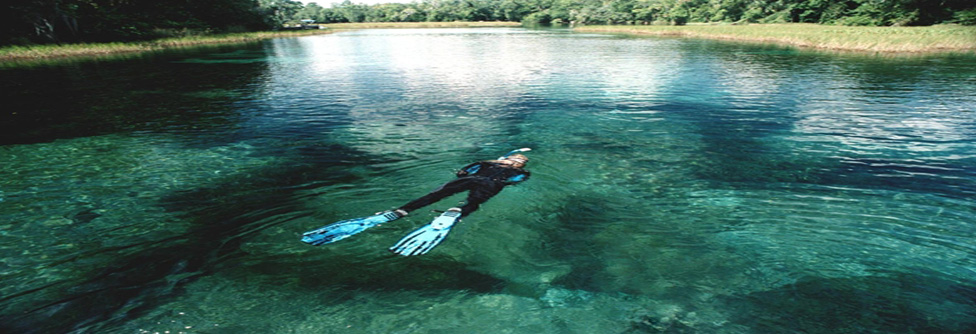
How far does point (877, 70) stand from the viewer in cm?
3186

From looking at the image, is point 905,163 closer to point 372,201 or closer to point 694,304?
point 694,304

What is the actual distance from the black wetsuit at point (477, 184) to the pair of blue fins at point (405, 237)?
0.43 m

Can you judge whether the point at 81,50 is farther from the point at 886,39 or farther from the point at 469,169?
the point at 886,39

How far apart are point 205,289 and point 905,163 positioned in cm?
1668

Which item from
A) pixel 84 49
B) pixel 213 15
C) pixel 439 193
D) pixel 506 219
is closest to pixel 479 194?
pixel 439 193

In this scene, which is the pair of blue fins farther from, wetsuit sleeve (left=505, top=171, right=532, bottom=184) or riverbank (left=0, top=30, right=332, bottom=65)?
riverbank (left=0, top=30, right=332, bottom=65)

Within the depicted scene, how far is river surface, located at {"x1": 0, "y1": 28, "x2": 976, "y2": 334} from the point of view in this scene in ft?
20.8

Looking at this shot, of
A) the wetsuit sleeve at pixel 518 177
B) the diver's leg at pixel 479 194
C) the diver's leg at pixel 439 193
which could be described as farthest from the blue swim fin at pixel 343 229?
the wetsuit sleeve at pixel 518 177

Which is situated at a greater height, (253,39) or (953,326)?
(253,39)

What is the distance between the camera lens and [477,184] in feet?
34.0

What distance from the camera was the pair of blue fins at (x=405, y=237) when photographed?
7918 mm

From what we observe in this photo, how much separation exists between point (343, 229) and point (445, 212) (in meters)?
1.95

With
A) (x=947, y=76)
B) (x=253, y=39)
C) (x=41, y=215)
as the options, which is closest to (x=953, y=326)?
(x=41, y=215)

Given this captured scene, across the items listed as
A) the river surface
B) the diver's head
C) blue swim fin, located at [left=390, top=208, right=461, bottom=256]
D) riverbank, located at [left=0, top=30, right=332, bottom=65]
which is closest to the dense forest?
riverbank, located at [left=0, top=30, right=332, bottom=65]
